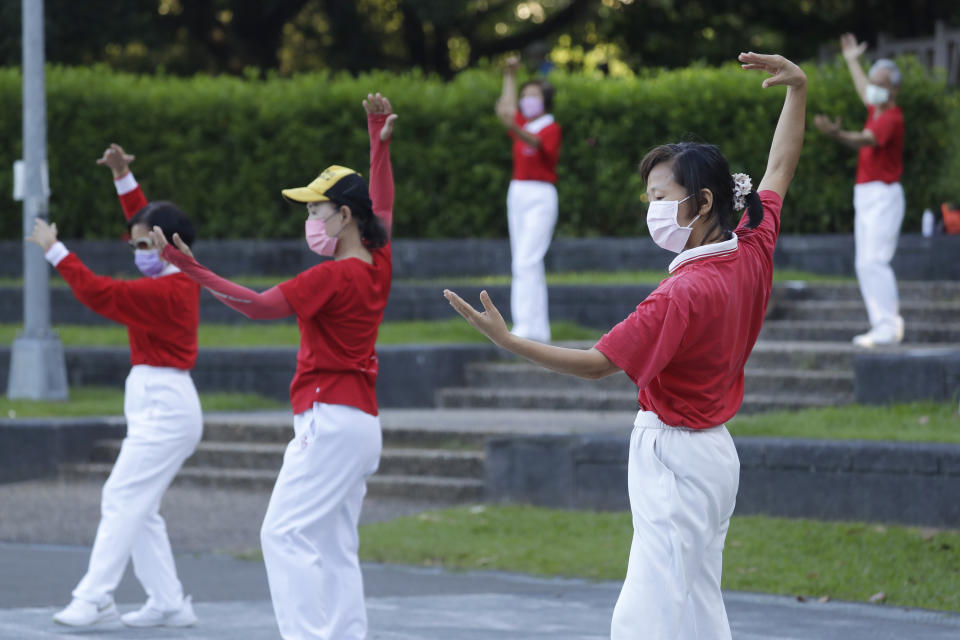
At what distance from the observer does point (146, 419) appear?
21.9 feet

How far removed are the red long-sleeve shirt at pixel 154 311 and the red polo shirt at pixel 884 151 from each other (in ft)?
21.1

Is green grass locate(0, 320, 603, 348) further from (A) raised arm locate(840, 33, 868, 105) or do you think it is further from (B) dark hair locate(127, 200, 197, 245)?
(B) dark hair locate(127, 200, 197, 245)

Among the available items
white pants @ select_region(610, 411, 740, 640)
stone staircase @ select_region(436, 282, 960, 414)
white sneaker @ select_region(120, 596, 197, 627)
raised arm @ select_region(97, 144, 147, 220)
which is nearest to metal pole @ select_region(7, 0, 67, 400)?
stone staircase @ select_region(436, 282, 960, 414)

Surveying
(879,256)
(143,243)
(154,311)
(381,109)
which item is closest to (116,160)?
(143,243)

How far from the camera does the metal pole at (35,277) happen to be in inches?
489

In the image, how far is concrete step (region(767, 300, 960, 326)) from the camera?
40.8 feet

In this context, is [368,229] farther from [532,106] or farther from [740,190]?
[532,106]

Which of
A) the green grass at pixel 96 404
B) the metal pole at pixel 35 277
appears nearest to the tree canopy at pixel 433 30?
the metal pole at pixel 35 277

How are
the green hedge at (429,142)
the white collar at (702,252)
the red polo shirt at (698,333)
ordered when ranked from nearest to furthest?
1. the red polo shirt at (698,333)
2. the white collar at (702,252)
3. the green hedge at (429,142)

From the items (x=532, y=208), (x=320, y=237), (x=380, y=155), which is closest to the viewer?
(x=320, y=237)

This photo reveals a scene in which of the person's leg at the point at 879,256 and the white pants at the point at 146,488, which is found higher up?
the person's leg at the point at 879,256

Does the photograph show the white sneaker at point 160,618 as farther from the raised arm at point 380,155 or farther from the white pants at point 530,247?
the white pants at point 530,247

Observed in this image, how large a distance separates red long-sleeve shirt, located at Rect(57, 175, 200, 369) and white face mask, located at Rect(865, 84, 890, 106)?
662 cm

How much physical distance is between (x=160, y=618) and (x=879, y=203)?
7119 millimetres
